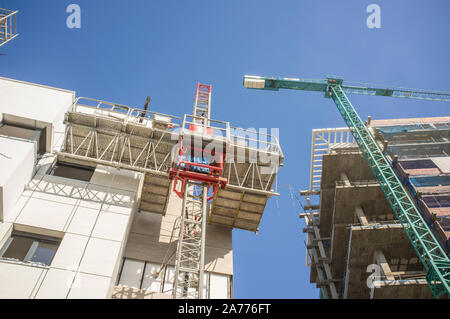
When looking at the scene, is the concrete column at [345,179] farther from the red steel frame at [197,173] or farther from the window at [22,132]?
the window at [22,132]

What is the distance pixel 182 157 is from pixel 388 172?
21.2 metres

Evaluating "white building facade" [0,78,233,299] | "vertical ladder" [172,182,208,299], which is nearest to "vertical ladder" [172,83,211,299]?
"vertical ladder" [172,182,208,299]

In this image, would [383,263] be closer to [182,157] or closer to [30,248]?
[182,157]

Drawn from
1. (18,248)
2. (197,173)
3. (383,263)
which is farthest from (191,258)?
(383,263)

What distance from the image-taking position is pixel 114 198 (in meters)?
19.3

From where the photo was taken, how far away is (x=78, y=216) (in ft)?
57.6

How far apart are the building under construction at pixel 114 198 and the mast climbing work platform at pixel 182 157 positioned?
69 mm

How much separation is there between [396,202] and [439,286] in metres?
8.22

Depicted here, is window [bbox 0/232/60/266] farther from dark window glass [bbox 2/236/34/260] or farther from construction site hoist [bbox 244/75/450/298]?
construction site hoist [bbox 244/75/450/298]

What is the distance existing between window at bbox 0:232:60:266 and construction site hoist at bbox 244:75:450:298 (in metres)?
23.4

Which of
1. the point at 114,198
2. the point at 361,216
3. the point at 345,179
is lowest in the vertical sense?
the point at 114,198

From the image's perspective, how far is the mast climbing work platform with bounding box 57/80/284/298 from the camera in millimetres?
20294

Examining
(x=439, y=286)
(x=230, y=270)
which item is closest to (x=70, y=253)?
(x=230, y=270)

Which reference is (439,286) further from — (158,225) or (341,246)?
(158,225)
